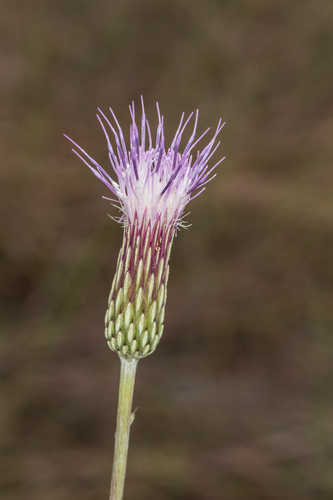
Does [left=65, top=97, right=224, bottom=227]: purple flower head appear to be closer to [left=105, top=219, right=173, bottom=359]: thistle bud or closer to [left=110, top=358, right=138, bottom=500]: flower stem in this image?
[left=105, top=219, right=173, bottom=359]: thistle bud

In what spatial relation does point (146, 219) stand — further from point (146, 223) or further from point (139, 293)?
point (139, 293)

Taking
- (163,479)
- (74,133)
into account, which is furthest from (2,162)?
(163,479)

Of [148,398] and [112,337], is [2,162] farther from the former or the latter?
[112,337]

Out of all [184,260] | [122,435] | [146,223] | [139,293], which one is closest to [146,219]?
[146,223]

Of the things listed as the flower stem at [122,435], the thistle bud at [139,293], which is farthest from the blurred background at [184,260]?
the flower stem at [122,435]

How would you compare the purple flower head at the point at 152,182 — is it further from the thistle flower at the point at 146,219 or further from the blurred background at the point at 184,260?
the blurred background at the point at 184,260

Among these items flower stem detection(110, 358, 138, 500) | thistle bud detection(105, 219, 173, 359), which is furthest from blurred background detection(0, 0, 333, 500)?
flower stem detection(110, 358, 138, 500)
